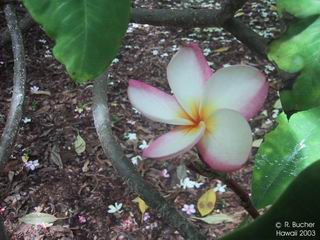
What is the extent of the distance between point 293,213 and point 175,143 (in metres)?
0.12

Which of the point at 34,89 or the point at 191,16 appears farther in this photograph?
the point at 34,89

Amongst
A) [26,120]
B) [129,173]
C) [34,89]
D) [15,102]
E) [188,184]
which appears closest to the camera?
[129,173]

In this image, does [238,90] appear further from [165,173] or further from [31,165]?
[31,165]

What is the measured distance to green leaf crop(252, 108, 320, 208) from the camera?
0.49 meters

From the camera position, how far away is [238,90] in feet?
1.38

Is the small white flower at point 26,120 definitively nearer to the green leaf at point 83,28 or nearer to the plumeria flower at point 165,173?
the plumeria flower at point 165,173

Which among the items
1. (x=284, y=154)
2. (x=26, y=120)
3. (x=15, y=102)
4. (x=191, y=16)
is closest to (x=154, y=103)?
(x=284, y=154)

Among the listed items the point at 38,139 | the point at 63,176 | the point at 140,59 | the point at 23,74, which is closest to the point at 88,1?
the point at 23,74

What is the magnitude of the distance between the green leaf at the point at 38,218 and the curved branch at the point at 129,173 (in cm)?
55

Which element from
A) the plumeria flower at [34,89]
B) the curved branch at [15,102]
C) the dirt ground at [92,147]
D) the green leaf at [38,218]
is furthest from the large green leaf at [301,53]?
the plumeria flower at [34,89]

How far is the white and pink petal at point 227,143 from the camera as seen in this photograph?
39 centimetres

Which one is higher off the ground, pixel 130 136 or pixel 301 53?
pixel 301 53

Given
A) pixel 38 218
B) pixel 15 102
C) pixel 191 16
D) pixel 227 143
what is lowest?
pixel 38 218

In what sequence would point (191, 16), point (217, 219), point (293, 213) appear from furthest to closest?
point (217, 219) < point (191, 16) < point (293, 213)
